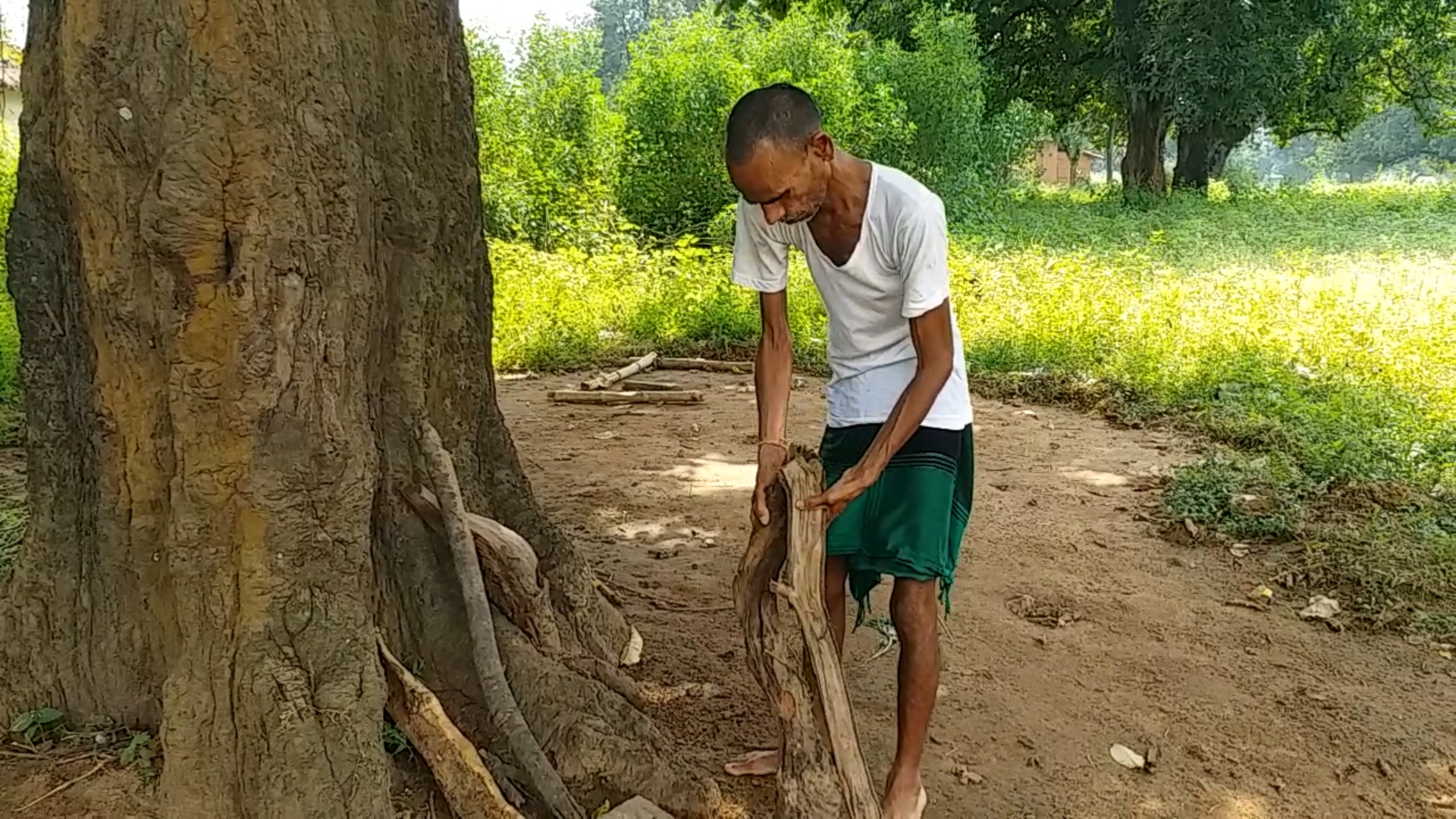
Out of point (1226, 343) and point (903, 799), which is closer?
point (903, 799)

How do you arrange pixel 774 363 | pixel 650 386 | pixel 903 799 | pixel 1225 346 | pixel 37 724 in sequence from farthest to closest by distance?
pixel 650 386 < pixel 1225 346 < pixel 774 363 < pixel 903 799 < pixel 37 724

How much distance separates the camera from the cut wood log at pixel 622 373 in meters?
8.39

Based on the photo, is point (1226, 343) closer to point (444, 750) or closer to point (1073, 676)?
point (1073, 676)

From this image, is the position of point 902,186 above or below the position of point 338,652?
above

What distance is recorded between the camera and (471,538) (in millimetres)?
2781

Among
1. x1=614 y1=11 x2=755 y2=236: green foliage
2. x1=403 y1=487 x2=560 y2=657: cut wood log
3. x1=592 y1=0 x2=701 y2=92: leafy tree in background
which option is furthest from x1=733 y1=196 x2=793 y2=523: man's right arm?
x1=592 y1=0 x2=701 y2=92: leafy tree in background

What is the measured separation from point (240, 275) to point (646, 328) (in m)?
8.11

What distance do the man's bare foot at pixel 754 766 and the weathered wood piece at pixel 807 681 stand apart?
43 centimetres

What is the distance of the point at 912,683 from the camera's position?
2709 mm

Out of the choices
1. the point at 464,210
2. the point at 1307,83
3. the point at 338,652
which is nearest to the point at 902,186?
the point at 464,210

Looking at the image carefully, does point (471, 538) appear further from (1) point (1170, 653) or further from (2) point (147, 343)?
(1) point (1170, 653)

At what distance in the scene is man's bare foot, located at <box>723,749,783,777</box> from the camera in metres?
3.00

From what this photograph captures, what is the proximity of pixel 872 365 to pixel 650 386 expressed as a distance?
5798 mm

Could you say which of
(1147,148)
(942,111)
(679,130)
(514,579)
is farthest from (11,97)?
(1147,148)
